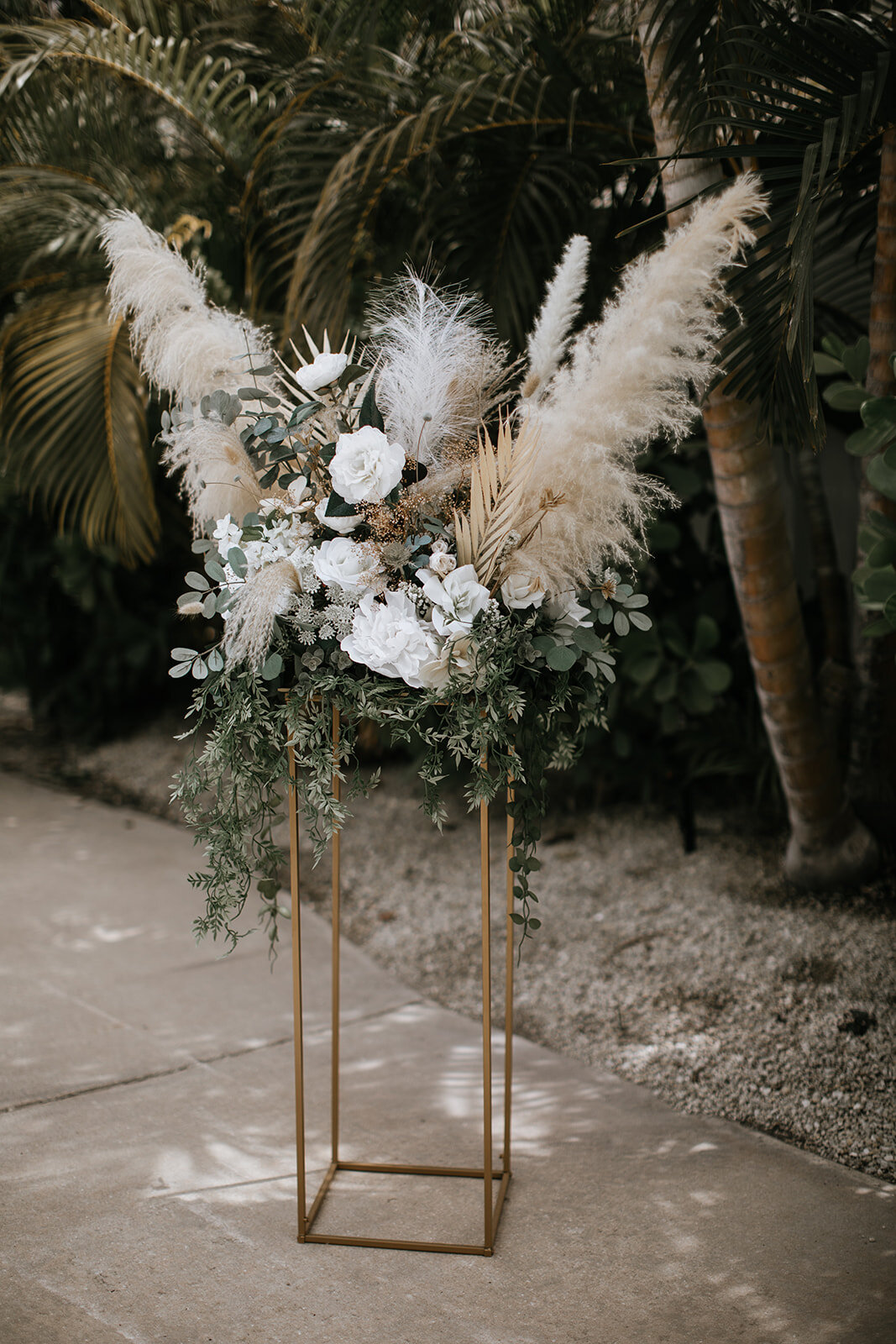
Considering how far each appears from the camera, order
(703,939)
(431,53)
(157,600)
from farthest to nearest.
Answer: (157,600) < (431,53) < (703,939)

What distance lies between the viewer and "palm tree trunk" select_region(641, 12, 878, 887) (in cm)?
279

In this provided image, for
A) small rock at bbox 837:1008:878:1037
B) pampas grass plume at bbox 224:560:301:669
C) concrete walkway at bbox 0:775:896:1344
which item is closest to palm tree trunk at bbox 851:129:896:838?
small rock at bbox 837:1008:878:1037

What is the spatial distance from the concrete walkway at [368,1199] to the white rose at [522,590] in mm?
1275

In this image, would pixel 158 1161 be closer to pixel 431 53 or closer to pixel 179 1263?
pixel 179 1263

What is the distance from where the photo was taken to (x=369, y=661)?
178 centimetres

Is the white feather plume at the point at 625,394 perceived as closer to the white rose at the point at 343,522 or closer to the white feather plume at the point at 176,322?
the white rose at the point at 343,522

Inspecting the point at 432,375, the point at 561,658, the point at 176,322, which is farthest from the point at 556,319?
the point at 176,322

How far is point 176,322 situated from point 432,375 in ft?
1.73

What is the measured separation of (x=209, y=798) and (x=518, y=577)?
375cm

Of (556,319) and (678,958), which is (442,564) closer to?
(556,319)

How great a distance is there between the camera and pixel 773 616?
312 centimetres

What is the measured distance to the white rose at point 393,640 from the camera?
5.77 feet

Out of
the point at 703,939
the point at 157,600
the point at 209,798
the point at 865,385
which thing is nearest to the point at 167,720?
the point at 157,600

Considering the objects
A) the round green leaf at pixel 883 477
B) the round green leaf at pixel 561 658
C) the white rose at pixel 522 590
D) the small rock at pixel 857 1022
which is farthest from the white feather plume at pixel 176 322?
the small rock at pixel 857 1022
